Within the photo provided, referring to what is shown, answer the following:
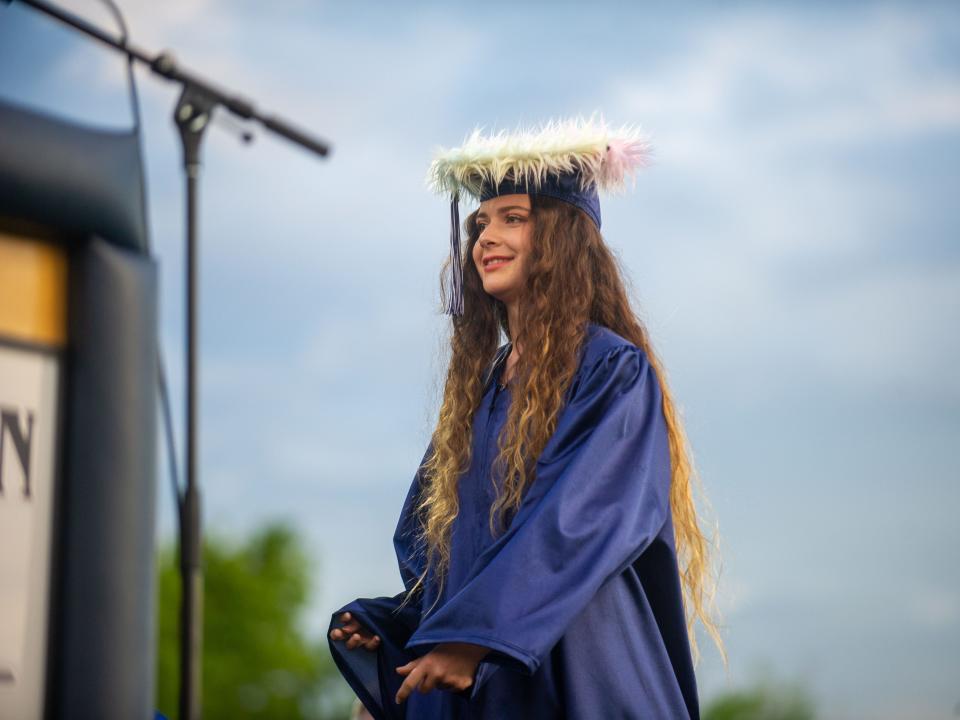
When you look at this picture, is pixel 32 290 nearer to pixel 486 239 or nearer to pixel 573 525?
pixel 573 525

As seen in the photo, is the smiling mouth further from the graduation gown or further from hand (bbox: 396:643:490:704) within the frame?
hand (bbox: 396:643:490:704)

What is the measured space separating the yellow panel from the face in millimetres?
1341

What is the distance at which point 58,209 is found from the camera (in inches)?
80.0

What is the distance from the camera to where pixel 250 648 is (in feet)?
86.1

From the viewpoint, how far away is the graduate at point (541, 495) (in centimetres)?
261

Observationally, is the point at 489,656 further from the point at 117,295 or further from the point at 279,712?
the point at 279,712

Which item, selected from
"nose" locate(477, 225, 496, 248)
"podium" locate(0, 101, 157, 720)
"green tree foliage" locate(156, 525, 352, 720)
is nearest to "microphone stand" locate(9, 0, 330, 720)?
"podium" locate(0, 101, 157, 720)

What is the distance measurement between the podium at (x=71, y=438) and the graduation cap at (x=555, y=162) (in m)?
1.27

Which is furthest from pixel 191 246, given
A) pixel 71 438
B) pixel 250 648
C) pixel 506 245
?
pixel 250 648

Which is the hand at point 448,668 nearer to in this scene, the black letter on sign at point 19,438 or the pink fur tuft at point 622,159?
the black letter on sign at point 19,438

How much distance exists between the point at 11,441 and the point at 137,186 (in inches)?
19.8

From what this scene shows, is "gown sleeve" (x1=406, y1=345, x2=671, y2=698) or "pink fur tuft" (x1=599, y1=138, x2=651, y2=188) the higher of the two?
"pink fur tuft" (x1=599, y1=138, x2=651, y2=188)

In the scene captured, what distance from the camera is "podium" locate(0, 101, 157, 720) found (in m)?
1.96

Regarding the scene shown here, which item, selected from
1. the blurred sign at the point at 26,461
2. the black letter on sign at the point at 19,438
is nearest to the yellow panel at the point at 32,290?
the blurred sign at the point at 26,461
